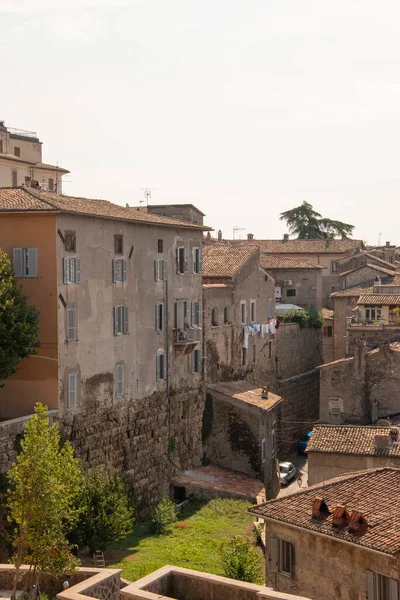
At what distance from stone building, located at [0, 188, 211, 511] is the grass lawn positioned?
2.55 metres

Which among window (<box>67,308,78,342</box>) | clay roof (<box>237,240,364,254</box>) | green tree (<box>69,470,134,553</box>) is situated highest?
clay roof (<box>237,240,364,254</box>)

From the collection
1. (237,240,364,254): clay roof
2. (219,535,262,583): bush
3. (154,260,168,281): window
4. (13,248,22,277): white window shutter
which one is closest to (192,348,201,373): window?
(154,260,168,281): window

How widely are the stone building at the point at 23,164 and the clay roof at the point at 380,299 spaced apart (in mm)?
19332

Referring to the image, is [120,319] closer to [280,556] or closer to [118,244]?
[118,244]

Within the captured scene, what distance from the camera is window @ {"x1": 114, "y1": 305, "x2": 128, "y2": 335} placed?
112ft

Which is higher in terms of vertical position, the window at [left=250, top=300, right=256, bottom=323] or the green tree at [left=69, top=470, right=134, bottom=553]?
the window at [left=250, top=300, right=256, bottom=323]

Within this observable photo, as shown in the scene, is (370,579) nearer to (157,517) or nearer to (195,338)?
(157,517)

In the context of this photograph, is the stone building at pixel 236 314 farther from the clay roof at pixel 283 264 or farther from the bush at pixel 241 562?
the bush at pixel 241 562

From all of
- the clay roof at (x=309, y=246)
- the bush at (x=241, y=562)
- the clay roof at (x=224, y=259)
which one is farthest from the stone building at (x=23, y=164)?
the bush at (x=241, y=562)

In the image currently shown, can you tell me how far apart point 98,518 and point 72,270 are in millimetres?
8339

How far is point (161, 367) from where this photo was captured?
125 ft

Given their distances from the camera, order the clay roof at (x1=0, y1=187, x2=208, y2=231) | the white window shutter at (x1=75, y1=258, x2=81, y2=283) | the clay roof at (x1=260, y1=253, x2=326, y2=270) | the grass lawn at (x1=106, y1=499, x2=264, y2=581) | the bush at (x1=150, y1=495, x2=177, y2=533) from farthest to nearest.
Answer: the clay roof at (x1=260, y1=253, x2=326, y2=270) < the bush at (x1=150, y1=495, x2=177, y2=533) < the white window shutter at (x1=75, y1=258, x2=81, y2=283) < the clay roof at (x1=0, y1=187, x2=208, y2=231) < the grass lawn at (x1=106, y1=499, x2=264, y2=581)

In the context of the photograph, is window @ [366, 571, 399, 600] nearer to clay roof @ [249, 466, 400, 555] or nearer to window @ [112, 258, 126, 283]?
clay roof @ [249, 466, 400, 555]

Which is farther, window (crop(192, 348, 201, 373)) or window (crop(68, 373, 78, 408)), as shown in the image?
window (crop(192, 348, 201, 373))
